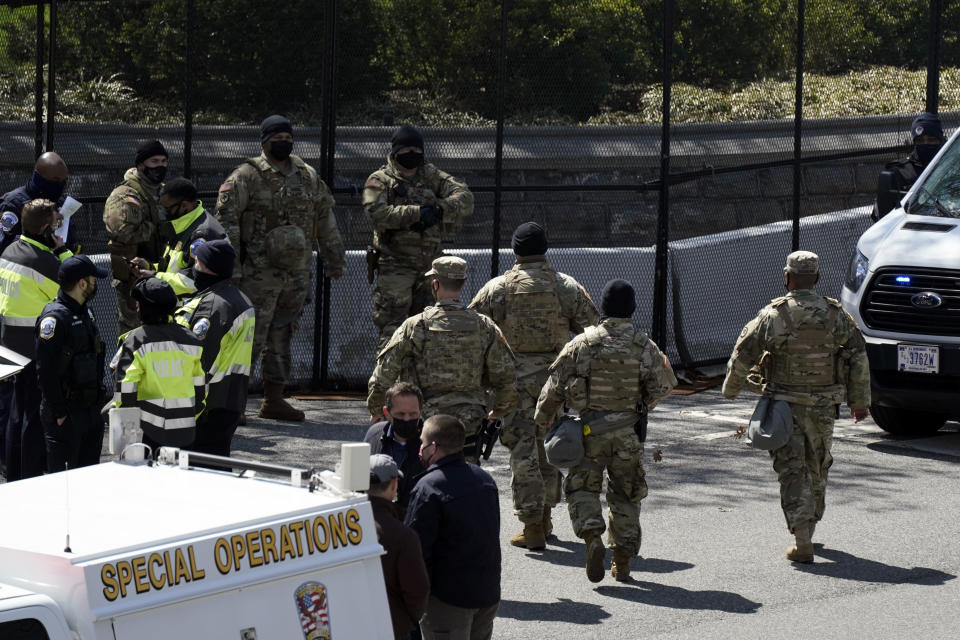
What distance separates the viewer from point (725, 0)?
693 inches

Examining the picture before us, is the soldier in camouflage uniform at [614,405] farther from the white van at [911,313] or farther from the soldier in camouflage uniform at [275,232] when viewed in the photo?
the soldier in camouflage uniform at [275,232]

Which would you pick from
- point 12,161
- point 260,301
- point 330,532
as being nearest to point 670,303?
point 260,301

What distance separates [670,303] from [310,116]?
15.3 ft

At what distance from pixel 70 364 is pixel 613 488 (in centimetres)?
303

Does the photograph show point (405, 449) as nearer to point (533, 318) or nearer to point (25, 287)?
point (533, 318)

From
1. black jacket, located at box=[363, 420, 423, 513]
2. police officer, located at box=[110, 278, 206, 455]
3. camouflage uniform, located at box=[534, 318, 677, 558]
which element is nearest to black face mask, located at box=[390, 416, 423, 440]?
black jacket, located at box=[363, 420, 423, 513]

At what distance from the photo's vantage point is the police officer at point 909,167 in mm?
12062

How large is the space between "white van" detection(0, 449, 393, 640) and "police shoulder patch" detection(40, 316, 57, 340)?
3238 millimetres

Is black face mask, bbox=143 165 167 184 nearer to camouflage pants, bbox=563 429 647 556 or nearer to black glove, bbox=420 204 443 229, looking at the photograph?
black glove, bbox=420 204 443 229

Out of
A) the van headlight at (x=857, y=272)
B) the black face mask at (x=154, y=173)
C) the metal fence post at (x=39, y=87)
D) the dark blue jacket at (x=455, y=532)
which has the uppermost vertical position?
the metal fence post at (x=39, y=87)

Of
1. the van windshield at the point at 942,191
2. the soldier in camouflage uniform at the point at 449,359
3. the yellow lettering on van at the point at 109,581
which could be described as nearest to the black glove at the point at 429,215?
the soldier in camouflage uniform at the point at 449,359

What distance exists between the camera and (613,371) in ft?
25.9

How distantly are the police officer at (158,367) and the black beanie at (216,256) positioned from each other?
0.51 metres

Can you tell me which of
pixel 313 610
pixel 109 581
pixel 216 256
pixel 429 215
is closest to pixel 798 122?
pixel 429 215
